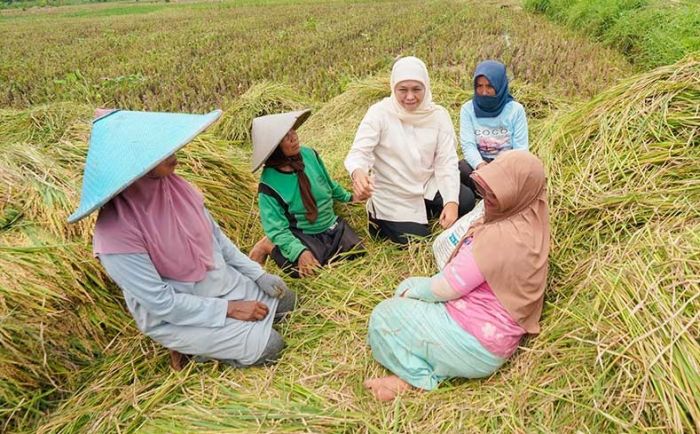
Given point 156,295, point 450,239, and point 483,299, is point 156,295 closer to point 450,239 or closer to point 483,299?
point 483,299

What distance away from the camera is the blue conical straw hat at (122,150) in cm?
155

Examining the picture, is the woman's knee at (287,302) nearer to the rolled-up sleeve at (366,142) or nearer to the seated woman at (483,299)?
the seated woman at (483,299)

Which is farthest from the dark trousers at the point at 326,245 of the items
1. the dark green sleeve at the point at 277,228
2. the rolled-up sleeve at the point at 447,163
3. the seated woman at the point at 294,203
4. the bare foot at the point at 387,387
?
the bare foot at the point at 387,387

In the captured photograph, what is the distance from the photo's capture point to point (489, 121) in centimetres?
313

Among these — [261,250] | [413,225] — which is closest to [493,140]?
[413,225]

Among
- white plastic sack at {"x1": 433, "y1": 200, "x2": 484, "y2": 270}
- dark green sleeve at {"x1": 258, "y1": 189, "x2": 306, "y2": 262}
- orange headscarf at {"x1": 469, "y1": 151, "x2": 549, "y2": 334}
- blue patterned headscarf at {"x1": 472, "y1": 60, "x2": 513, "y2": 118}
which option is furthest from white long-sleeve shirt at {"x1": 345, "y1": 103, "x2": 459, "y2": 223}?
orange headscarf at {"x1": 469, "y1": 151, "x2": 549, "y2": 334}

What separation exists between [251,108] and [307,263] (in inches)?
114

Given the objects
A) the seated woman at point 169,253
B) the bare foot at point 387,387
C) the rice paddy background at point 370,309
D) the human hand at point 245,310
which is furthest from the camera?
the human hand at point 245,310

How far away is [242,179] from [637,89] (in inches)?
103

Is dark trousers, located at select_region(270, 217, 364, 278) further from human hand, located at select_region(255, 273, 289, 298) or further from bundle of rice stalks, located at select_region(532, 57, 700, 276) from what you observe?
bundle of rice stalks, located at select_region(532, 57, 700, 276)

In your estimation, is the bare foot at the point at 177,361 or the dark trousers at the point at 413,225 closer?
the bare foot at the point at 177,361

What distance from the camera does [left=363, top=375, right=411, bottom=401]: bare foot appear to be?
6.09ft

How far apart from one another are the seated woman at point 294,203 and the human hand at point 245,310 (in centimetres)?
46

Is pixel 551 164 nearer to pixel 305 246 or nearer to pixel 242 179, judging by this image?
pixel 305 246
